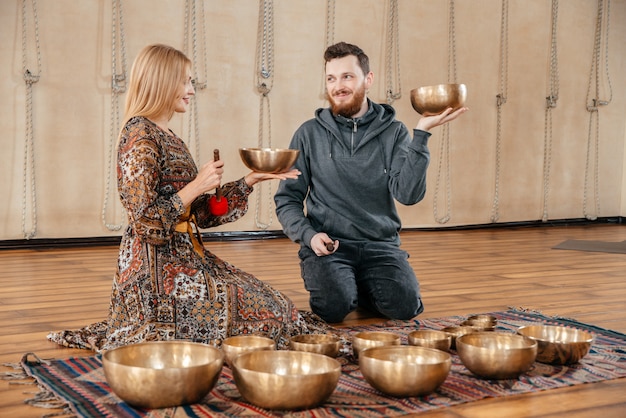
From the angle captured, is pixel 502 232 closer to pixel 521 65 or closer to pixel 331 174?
pixel 521 65

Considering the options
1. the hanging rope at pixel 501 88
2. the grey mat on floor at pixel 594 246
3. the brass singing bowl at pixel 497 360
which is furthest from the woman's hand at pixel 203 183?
the hanging rope at pixel 501 88

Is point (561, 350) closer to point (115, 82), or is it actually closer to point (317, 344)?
point (317, 344)

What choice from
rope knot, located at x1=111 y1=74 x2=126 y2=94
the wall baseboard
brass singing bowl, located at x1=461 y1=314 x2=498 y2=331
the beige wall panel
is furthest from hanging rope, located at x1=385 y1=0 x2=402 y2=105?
brass singing bowl, located at x1=461 y1=314 x2=498 y2=331

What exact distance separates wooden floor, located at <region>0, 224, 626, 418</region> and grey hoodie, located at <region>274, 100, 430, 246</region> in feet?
1.26

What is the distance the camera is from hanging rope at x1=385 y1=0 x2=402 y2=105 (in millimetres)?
6496

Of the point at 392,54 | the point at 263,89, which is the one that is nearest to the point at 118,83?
the point at 263,89

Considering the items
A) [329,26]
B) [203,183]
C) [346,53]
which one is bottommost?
[203,183]

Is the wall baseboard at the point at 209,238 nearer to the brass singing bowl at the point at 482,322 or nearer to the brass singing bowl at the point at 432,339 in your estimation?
the brass singing bowl at the point at 482,322

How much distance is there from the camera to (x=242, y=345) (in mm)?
2281

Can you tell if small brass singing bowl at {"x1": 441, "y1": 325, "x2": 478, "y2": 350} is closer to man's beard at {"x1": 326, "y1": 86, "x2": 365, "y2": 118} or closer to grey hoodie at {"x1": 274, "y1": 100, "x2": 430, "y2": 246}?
grey hoodie at {"x1": 274, "y1": 100, "x2": 430, "y2": 246}

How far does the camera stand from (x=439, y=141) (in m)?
6.84

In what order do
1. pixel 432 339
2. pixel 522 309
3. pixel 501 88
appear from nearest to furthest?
pixel 432 339 → pixel 522 309 → pixel 501 88

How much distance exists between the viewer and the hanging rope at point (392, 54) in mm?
6496

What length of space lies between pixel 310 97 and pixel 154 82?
3.63 metres
